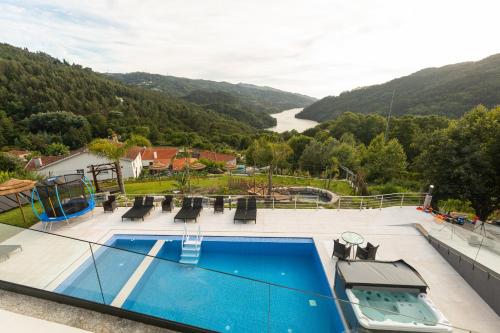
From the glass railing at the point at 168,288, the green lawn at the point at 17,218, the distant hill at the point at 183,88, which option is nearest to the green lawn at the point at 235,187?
the green lawn at the point at 17,218

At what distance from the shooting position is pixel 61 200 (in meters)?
8.24

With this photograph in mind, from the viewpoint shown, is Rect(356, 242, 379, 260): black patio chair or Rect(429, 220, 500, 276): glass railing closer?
Rect(429, 220, 500, 276): glass railing

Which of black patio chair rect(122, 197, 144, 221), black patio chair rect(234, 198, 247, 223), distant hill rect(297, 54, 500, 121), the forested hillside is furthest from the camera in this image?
the forested hillside

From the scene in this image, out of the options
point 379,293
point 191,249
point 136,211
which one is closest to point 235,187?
point 136,211

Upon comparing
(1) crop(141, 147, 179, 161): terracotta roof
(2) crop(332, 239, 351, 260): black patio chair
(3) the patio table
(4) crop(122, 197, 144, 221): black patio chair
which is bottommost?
(1) crop(141, 147, 179, 161): terracotta roof

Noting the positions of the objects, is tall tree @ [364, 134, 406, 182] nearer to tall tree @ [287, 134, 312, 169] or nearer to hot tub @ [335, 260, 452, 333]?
Result: hot tub @ [335, 260, 452, 333]

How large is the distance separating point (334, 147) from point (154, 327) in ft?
81.7

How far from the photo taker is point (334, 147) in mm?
25062

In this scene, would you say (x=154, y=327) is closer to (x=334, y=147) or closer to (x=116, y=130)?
(x=334, y=147)

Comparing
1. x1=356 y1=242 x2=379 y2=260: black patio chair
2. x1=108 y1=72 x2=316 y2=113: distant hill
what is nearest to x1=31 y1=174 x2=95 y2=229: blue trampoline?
x1=356 y1=242 x2=379 y2=260: black patio chair

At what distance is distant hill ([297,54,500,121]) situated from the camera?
123 ft

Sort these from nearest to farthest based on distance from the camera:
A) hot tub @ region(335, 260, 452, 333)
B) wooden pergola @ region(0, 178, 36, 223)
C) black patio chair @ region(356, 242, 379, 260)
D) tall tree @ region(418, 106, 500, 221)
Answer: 1. hot tub @ region(335, 260, 452, 333)
2. black patio chair @ region(356, 242, 379, 260)
3. wooden pergola @ region(0, 178, 36, 223)
4. tall tree @ region(418, 106, 500, 221)

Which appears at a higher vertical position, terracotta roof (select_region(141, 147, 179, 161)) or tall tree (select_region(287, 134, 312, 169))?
tall tree (select_region(287, 134, 312, 169))

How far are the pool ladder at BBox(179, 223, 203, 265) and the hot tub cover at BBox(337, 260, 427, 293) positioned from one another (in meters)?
4.15
